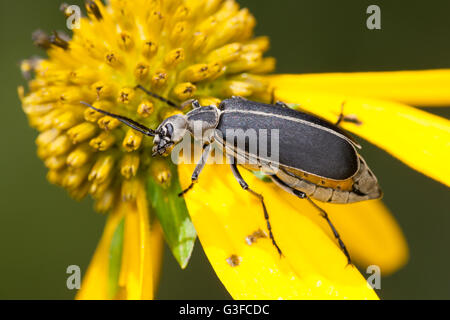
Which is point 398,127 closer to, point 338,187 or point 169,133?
point 338,187

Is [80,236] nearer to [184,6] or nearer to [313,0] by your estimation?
[184,6]

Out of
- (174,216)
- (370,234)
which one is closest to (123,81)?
(174,216)

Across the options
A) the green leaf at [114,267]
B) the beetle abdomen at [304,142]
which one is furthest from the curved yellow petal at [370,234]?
the green leaf at [114,267]

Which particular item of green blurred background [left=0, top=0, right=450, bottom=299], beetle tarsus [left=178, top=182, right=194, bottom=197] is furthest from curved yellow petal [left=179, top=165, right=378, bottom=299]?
green blurred background [left=0, top=0, right=450, bottom=299]

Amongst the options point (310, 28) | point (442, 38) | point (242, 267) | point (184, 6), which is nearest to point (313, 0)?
A: point (310, 28)

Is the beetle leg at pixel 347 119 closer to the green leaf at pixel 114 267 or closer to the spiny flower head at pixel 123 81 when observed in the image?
the spiny flower head at pixel 123 81
